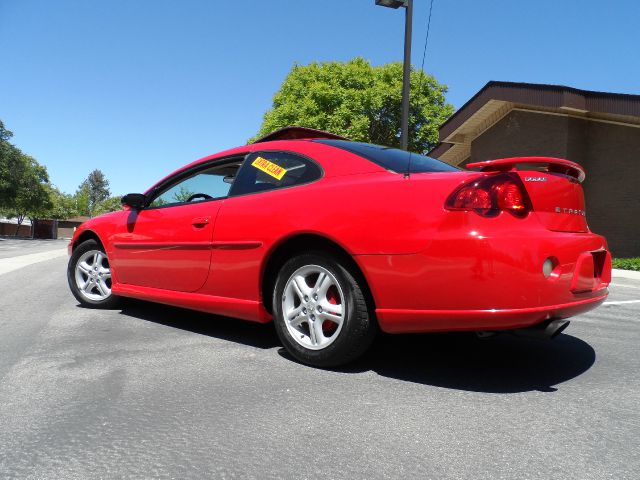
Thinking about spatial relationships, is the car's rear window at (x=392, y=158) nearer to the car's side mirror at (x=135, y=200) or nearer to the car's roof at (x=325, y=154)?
the car's roof at (x=325, y=154)

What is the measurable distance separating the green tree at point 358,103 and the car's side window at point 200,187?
2221cm

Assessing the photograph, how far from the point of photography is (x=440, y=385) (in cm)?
278

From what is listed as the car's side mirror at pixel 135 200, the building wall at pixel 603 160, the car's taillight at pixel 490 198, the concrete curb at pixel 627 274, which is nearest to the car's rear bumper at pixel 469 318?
the car's taillight at pixel 490 198

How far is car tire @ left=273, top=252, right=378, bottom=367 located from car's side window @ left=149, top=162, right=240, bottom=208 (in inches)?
40.3

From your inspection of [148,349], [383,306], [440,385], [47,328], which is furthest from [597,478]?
[47,328]

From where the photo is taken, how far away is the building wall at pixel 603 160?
582 inches

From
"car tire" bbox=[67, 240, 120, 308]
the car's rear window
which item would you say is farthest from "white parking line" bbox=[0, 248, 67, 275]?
the car's rear window

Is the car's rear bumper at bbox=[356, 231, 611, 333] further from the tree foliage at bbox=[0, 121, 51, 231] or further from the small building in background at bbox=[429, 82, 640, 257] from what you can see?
the tree foliage at bbox=[0, 121, 51, 231]

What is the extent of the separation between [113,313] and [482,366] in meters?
3.37

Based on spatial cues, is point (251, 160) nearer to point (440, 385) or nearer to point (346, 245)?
point (346, 245)

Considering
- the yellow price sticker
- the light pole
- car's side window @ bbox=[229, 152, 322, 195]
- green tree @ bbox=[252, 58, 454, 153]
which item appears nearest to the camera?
car's side window @ bbox=[229, 152, 322, 195]

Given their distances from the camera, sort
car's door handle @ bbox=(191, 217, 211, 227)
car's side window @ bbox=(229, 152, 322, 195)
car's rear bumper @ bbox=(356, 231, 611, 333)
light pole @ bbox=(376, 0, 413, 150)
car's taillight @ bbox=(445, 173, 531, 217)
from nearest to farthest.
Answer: car's rear bumper @ bbox=(356, 231, 611, 333), car's taillight @ bbox=(445, 173, 531, 217), car's side window @ bbox=(229, 152, 322, 195), car's door handle @ bbox=(191, 217, 211, 227), light pole @ bbox=(376, 0, 413, 150)

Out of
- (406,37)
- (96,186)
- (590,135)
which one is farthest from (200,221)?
(96,186)

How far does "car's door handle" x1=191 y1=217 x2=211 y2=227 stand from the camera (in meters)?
3.76
